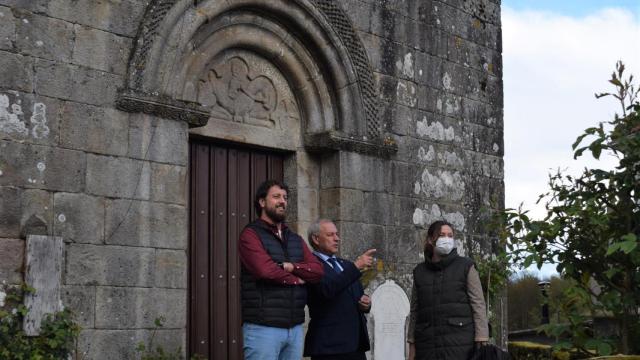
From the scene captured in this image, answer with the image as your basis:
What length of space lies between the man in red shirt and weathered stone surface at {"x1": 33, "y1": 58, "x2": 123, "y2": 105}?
1.59m

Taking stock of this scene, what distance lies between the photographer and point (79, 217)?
607 cm

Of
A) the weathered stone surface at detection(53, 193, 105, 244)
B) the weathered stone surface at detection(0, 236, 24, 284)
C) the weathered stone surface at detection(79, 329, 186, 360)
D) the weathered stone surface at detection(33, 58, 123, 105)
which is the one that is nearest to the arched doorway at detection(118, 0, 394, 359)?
the weathered stone surface at detection(33, 58, 123, 105)

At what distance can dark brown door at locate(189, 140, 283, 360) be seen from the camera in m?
7.21

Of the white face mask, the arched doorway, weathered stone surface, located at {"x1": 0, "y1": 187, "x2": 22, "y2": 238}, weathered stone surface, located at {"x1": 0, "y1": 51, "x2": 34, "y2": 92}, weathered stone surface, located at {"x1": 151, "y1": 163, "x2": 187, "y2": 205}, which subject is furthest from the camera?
the arched doorway

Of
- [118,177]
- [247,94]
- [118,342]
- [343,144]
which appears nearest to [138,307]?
[118,342]

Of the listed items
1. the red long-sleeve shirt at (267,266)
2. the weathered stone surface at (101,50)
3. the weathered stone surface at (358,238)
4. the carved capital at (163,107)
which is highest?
the weathered stone surface at (101,50)

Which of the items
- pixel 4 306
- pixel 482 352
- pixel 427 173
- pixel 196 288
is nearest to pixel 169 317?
pixel 196 288

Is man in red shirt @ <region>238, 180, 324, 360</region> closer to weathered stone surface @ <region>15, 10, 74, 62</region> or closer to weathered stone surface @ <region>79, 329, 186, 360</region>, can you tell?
weathered stone surface @ <region>79, 329, 186, 360</region>

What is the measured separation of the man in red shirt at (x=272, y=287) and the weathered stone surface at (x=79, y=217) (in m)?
1.28

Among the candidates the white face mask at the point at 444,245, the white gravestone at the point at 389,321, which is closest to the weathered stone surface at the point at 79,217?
the white face mask at the point at 444,245

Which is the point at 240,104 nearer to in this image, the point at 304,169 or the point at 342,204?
the point at 304,169

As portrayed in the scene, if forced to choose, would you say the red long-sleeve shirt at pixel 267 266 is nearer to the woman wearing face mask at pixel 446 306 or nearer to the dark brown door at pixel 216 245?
the woman wearing face mask at pixel 446 306

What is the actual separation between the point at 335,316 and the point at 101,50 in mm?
2533

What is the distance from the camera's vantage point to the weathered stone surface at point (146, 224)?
6.25 metres
